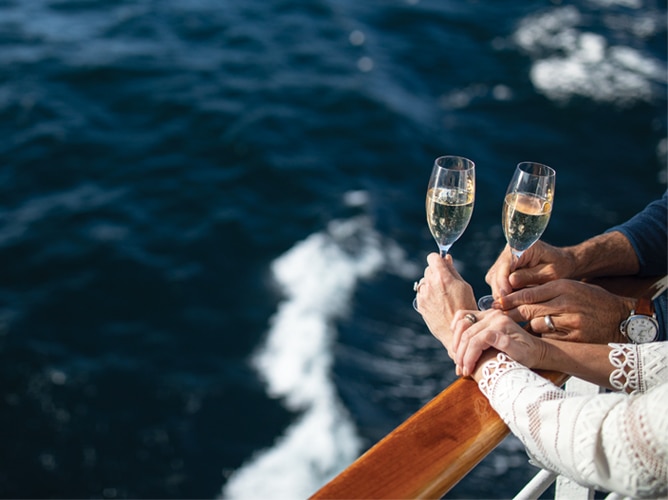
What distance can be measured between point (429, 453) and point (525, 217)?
0.71m

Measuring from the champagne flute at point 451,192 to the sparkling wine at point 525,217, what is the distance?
10cm

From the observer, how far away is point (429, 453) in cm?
131

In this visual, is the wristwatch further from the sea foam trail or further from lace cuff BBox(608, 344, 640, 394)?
the sea foam trail

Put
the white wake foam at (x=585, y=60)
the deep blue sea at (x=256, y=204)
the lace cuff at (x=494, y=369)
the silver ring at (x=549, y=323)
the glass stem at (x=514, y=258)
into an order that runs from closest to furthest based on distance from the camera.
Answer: the lace cuff at (x=494, y=369), the silver ring at (x=549, y=323), the glass stem at (x=514, y=258), the deep blue sea at (x=256, y=204), the white wake foam at (x=585, y=60)

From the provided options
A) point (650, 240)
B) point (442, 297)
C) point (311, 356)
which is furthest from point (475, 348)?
point (311, 356)

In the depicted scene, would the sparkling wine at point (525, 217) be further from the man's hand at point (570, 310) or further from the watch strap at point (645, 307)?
the watch strap at point (645, 307)

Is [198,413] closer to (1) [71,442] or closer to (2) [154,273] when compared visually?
(1) [71,442]

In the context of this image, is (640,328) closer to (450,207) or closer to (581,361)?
(581,361)

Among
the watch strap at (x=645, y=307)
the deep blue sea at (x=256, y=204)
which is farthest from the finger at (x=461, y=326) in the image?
the deep blue sea at (x=256, y=204)

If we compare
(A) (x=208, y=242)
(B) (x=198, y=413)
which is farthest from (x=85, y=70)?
(B) (x=198, y=413)

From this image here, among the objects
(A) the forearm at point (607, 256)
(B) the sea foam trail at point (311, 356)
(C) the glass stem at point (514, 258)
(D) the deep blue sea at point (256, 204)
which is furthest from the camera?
(D) the deep blue sea at point (256, 204)

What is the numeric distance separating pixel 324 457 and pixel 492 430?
3.43 metres

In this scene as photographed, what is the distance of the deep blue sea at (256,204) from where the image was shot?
4.72 metres

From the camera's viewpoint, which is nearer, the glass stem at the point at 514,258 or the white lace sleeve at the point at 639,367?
the white lace sleeve at the point at 639,367
